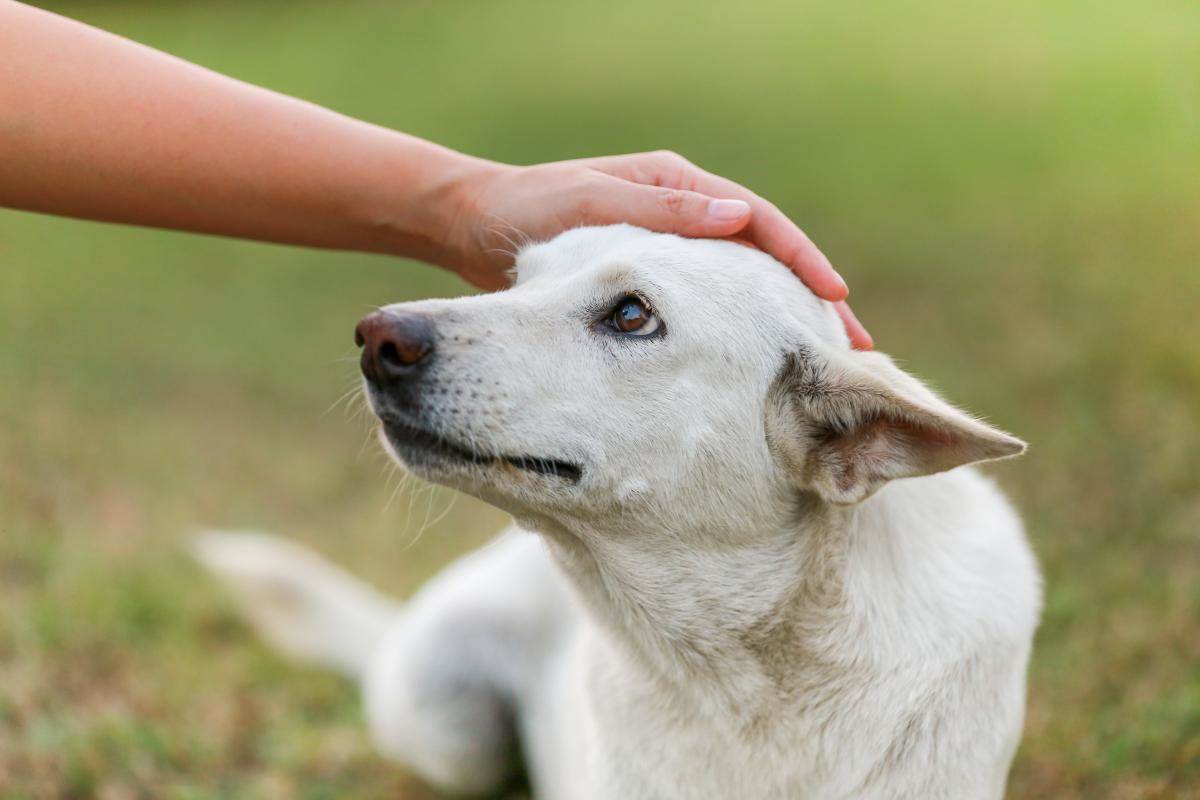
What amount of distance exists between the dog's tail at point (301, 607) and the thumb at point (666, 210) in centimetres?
235

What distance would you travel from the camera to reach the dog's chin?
237 centimetres

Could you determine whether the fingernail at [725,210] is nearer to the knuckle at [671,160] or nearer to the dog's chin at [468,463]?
the knuckle at [671,160]

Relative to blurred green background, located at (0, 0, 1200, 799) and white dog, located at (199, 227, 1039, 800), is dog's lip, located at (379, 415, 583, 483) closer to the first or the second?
white dog, located at (199, 227, 1039, 800)

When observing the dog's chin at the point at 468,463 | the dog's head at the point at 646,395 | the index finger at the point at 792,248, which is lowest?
the dog's chin at the point at 468,463

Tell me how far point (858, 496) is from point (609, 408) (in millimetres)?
541

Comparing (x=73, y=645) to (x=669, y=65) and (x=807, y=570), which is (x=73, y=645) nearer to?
(x=807, y=570)

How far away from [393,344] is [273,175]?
0.87m

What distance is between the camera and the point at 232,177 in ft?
9.53

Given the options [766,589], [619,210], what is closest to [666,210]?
[619,210]

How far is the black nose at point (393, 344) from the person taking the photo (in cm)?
230

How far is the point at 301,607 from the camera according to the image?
4.52 metres

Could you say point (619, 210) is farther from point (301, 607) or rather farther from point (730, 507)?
point (301, 607)

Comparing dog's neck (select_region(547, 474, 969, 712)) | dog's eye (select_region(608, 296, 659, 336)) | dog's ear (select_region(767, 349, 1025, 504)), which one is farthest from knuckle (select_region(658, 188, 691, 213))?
dog's neck (select_region(547, 474, 969, 712))

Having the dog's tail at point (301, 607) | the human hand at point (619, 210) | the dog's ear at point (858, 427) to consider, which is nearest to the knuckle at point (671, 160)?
the human hand at point (619, 210)
